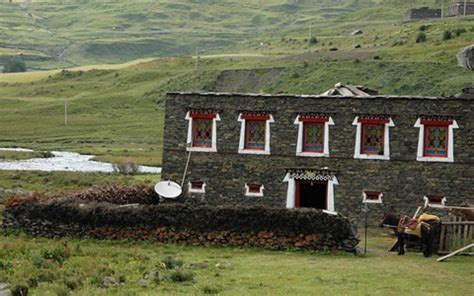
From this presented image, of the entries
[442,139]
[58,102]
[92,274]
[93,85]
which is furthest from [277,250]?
[93,85]

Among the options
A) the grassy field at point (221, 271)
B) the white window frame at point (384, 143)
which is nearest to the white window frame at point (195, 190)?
the white window frame at point (384, 143)

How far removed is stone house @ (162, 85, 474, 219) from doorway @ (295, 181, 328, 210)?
43 millimetres

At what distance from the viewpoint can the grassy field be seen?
22.4 m

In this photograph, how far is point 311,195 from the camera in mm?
41406

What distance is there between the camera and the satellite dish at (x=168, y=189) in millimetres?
39500

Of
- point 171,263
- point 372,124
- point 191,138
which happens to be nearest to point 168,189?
point 191,138

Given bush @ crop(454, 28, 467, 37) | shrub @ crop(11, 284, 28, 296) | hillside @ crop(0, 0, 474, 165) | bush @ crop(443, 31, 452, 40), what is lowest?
shrub @ crop(11, 284, 28, 296)

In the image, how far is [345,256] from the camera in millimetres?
29828

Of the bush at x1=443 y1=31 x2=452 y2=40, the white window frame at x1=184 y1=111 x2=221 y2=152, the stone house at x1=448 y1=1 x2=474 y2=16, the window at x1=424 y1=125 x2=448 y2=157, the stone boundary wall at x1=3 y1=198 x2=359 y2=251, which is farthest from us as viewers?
the stone house at x1=448 y1=1 x2=474 y2=16

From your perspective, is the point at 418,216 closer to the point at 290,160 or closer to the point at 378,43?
the point at 290,160

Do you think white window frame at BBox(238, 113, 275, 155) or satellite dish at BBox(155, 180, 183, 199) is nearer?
satellite dish at BBox(155, 180, 183, 199)

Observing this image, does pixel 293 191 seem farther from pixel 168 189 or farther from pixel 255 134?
pixel 168 189

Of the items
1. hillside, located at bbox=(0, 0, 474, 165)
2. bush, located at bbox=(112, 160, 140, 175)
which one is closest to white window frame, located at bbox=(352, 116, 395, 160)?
bush, located at bbox=(112, 160, 140, 175)

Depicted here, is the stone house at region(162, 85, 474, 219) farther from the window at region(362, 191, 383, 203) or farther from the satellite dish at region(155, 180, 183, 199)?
the satellite dish at region(155, 180, 183, 199)
